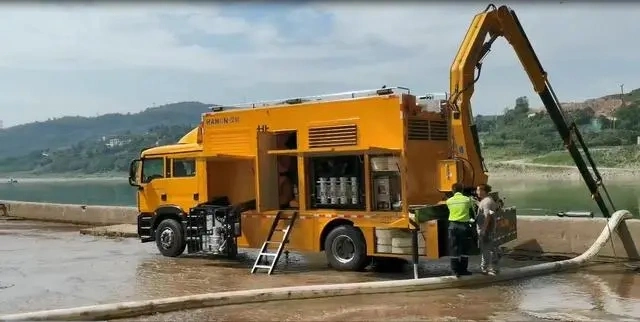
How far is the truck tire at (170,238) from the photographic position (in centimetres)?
1392

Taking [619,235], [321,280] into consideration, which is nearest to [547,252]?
[619,235]

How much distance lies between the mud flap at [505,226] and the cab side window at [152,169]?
275 inches

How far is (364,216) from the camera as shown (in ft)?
38.1

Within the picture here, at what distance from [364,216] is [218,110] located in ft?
13.1

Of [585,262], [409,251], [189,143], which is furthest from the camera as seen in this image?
[189,143]

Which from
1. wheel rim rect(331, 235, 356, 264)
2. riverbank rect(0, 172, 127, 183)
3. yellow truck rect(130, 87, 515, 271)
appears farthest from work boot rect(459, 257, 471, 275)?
riverbank rect(0, 172, 127, 183)

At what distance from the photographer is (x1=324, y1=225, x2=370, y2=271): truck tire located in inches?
459

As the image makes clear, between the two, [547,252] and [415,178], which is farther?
[547,252]

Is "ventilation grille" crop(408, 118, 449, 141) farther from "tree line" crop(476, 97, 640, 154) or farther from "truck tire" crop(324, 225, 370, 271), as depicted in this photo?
"tree line" crop(476, 97, 640, 154)

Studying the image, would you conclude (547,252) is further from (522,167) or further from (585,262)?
(522,167)

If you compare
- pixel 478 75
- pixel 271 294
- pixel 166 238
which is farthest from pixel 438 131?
pixel 166 238

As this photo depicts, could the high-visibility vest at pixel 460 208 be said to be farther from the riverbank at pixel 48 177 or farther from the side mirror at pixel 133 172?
the riverbank at pixel 48 177

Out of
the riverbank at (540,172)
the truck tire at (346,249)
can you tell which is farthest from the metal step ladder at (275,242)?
the riverbank at (540,172)

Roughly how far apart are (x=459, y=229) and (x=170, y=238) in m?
6.21
